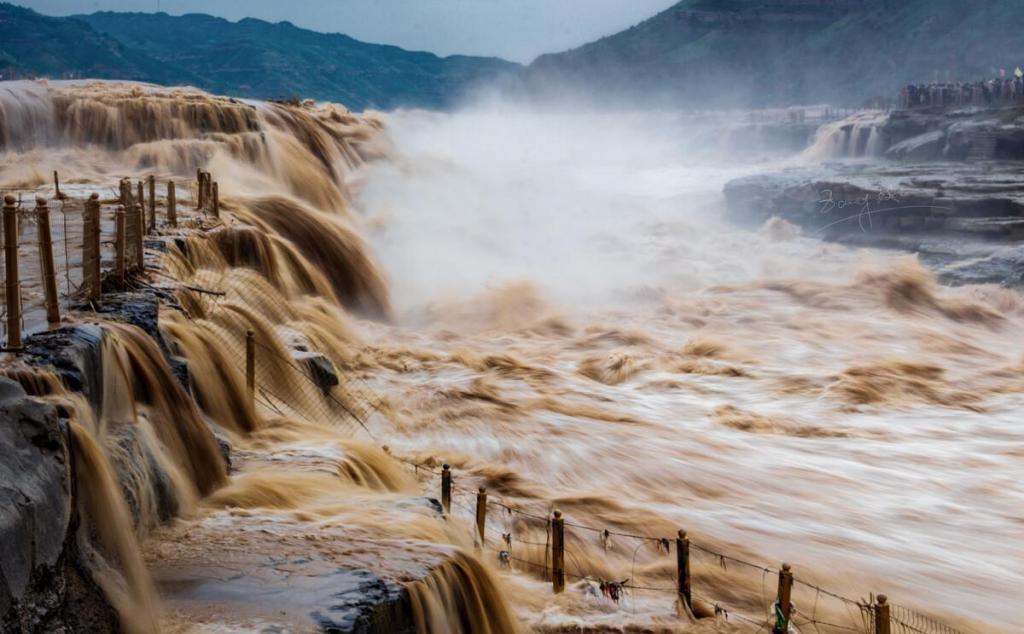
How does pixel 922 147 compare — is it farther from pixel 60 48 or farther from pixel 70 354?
pixel 60 48

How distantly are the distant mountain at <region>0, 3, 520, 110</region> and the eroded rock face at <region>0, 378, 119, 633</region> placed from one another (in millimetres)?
90367

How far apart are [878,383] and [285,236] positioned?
8595 mm

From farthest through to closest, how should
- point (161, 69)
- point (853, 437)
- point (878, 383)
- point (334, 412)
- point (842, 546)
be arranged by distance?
1. point (161, 69)
2. point (878, 383)
3. point (853, 437)
4. point (334, 412)
5. point (842, 546)

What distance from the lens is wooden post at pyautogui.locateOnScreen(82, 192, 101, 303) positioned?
708 centimetres

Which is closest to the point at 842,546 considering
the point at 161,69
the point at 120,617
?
the point at 120,617

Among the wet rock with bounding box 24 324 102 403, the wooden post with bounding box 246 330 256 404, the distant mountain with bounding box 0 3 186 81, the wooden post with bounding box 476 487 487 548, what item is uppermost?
the distant mountain with bounding box 0 3 186 81

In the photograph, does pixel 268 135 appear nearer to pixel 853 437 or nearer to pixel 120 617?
pixel 853 437

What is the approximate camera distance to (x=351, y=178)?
24875 mm

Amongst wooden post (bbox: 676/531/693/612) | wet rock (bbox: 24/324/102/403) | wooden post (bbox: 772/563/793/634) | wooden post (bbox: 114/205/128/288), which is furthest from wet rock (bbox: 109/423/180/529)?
wooden post (bbox: 772/563/793/634)

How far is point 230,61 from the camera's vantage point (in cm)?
13800

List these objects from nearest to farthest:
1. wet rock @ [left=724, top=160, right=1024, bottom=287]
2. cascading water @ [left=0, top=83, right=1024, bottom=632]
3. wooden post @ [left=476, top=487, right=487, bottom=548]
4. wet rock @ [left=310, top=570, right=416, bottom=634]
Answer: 1. wet rock @ [left=310, top=570, right=416, bottom=634]
2. cascading water @ [left=0, top=83, right=1024, bottom=632]
3. wooden post @ [left=476, top=487, right=487, bottom=548]
4. wet rock @ [left=724, top=160, right=1024, bottom=287]

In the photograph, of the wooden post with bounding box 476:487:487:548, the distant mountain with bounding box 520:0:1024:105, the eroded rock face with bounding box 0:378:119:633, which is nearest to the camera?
the eroded rock face with bounding box 0:378:119:633

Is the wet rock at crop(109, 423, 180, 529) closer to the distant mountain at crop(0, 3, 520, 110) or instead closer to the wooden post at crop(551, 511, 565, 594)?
the wooden post at crop(551, 511, 565, 594)

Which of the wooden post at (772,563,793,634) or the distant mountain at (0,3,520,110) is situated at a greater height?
the distant mountain at (0,3,520,110)
